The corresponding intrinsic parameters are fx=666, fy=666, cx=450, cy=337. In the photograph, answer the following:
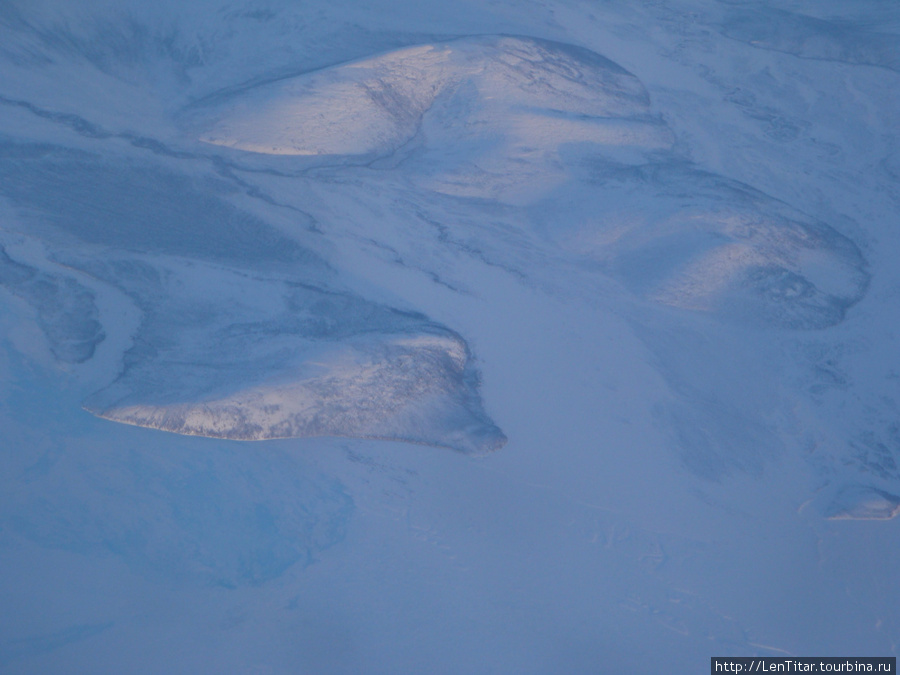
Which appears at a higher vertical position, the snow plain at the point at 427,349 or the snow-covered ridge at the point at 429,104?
the snow-covered ridge at the point at 429,104

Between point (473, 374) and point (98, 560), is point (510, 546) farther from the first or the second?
point (98, 560)

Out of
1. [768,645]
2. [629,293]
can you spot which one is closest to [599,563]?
[768,645]

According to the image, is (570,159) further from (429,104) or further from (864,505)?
(864,505)

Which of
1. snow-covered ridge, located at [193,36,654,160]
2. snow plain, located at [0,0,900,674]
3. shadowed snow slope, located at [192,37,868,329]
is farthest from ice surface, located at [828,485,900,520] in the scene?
snow-covered ridge, located at [193,36,654,160]

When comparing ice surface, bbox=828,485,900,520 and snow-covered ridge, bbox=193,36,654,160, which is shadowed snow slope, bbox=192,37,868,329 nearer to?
snow-covered ridge, bbox=193,36,654,160

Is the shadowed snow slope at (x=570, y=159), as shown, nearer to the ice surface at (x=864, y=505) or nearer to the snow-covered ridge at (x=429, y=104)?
the snow-covered ridge at (x=429, y=104)

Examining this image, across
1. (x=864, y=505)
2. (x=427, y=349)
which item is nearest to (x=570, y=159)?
(x=427, y=349)

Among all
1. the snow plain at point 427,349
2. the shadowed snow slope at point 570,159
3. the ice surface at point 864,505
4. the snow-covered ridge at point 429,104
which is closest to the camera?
the snow plain at point 427,349

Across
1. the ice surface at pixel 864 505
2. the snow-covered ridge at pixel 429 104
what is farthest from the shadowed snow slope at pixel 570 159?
Result: the ice surface at pixel 864 505
